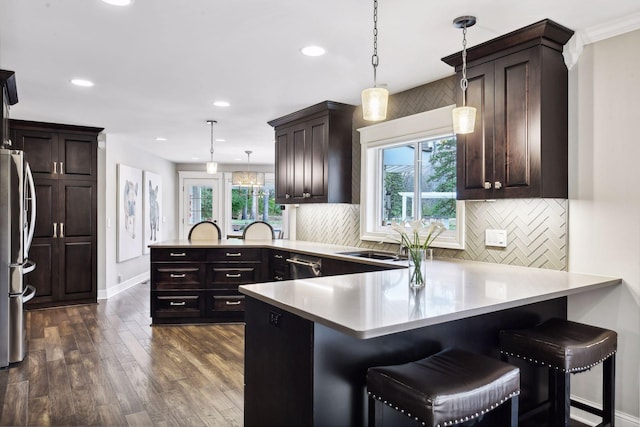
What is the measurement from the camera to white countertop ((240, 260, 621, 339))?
156cm

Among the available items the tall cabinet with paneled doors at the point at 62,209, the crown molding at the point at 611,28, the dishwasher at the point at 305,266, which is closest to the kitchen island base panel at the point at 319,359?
the crown molding at the point at 611,28

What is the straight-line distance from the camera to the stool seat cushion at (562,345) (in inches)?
78.4

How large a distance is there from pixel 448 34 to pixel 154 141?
5503 mm

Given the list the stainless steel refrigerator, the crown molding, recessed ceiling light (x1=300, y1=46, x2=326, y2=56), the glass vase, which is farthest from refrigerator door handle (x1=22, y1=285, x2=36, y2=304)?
the crown molding

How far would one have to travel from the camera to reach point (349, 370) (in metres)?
1.77

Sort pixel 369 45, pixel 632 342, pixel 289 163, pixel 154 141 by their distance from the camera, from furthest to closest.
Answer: pixel 154 141 → pixel 289 163 → pixel 369 45 → pixel 632 342

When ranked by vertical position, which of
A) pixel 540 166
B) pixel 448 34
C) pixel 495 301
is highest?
pixel 448 34

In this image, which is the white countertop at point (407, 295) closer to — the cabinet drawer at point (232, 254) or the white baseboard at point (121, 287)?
the cabinet drawer at point (232, 254)

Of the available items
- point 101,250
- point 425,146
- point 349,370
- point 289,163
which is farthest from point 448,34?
point 101,250

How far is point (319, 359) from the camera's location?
5.54 feet

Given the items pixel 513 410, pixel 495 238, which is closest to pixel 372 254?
pixel 495 238

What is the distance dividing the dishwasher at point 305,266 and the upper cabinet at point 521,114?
5.31 feet

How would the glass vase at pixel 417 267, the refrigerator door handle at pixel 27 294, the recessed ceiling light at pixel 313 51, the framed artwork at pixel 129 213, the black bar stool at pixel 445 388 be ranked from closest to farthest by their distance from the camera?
the black bar stool at pixel 445 388, the glass vase at pixel 417 267, the recessed ceiling light at pixel 313 51, the refrigerator door handle at pixel 27 294, the framed artwork at pixel 129 213

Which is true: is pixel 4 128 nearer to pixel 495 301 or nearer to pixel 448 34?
pixel 448 34
